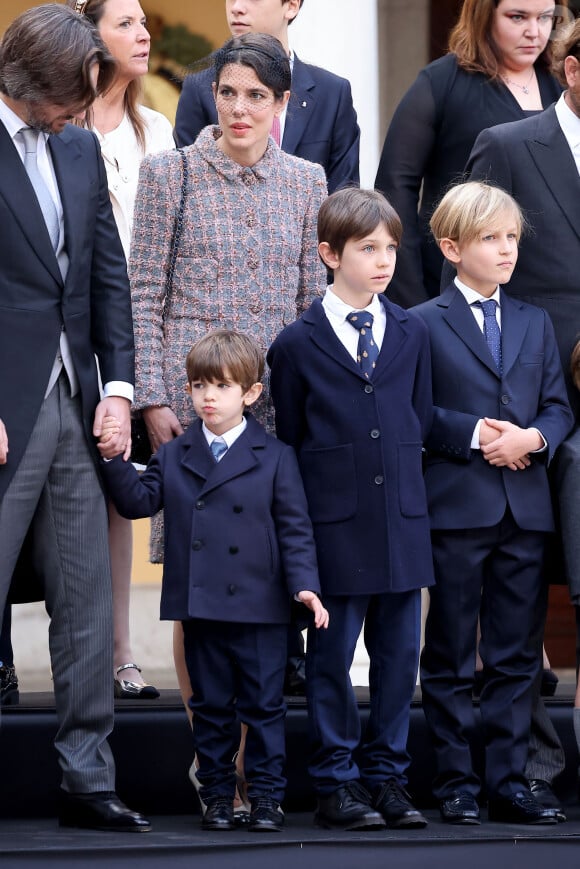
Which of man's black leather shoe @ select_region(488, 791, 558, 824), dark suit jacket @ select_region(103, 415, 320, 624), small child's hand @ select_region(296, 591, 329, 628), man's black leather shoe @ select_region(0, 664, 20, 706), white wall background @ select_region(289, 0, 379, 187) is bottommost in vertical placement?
man's black leather shoe @ select_region(488, 791, 558, 824)

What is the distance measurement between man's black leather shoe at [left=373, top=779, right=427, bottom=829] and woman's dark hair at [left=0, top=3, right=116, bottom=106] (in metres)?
1.79

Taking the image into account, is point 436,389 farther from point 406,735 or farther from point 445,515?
point 406,735

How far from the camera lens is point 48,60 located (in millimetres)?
3945

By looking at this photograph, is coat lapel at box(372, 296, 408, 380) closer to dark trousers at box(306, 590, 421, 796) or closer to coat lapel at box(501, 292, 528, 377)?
coat lapel at box(501, 292, 528, 377)

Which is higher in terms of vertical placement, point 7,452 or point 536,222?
point 536,222

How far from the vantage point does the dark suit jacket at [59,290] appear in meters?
4.03

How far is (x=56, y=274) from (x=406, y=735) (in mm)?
1412

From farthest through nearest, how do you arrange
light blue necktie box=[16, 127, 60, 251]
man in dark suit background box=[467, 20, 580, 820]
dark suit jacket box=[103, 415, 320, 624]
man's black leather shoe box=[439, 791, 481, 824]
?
man in dark suit background box=[467, 20, 580, 820], man's black leather shoe box=[439, 791, 481, 824], dark suit jacket box=[103, 415, 320, 624], light blue necktie box=[16, 127, 60, 251]

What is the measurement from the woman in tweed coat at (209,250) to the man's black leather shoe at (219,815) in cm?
42

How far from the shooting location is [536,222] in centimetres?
468

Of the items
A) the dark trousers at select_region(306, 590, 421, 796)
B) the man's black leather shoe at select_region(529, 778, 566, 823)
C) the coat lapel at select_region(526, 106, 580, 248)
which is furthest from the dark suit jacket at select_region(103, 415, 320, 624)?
the coat lapel at select_region(526, 106, 580, 248)

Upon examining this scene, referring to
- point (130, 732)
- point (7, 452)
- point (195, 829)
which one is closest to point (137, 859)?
point (195, 829)

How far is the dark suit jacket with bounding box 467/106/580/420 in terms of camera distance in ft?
15.3

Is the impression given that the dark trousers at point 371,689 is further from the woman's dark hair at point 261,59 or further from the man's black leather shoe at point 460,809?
the woman's dark hair at point 261,59
